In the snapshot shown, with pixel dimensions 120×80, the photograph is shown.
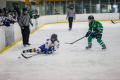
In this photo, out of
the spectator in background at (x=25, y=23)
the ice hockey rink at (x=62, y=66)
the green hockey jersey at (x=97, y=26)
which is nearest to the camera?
the ice hockey rink at (x=62, y=66)

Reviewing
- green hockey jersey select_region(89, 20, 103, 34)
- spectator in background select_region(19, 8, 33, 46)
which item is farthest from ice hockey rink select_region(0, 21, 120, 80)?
spectator in background select_region(19, 8, 33, 46)

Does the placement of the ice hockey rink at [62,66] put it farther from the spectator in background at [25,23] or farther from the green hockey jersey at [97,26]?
the spectator in background at [25,23]

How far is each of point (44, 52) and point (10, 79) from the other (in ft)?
8.14

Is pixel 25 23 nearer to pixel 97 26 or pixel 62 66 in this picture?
pixel 97 26

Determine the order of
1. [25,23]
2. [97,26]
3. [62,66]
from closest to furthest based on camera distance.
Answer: [62,66]
[97,26]
[25,23]

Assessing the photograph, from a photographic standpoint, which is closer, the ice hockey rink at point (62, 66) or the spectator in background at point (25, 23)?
the ice hockey rink at point (62, 66)

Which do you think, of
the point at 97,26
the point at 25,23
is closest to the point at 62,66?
the point at 97,26

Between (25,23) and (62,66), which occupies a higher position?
(25,23)

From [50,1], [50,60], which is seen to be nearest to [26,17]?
[50,60]

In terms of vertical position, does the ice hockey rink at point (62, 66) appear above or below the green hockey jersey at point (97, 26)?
below

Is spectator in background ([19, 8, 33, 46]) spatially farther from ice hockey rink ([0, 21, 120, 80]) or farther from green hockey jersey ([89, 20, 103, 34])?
green hockey jersey ([89, 20, 103, 34])

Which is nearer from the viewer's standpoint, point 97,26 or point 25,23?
point 97,26

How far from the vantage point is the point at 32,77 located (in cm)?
410

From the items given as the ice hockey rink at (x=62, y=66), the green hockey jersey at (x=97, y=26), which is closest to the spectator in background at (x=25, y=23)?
the ice hockey rink at (x=62, y=66)
